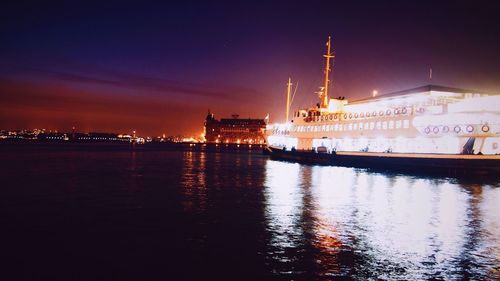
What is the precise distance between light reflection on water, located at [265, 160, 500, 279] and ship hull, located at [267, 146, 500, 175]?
893 centimetres

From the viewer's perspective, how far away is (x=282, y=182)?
3158cm

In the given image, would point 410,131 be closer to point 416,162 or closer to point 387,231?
point 416,162

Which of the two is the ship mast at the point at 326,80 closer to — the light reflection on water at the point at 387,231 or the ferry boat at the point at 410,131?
the ferry boat at the point at 410,131

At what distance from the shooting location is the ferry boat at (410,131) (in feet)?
113

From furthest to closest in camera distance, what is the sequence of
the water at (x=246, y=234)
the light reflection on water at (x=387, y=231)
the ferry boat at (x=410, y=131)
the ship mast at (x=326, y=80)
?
the ship mast at (x=326, y=80) < the ferry boat at (x=410, y=131) < the light reflection on water at (x=387, y=231) < the water at (x=246, y=234)

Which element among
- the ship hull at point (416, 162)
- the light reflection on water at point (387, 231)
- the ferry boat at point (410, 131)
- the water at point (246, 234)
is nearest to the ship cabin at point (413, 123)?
the ferry boat at point (410, 131)

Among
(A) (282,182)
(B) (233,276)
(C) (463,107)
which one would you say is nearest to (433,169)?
(C) (463,107)

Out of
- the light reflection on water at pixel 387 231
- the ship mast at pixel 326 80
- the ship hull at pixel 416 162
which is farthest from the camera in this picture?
Result: the ship mast at pixel 326 80

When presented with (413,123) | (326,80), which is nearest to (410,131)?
(413,123)

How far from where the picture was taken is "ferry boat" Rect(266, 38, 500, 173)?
3441cm

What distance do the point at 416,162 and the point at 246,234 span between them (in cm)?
2996

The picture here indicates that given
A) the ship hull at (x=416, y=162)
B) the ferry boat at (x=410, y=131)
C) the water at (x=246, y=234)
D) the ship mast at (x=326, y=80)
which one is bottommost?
the water at (x=246, y=234)

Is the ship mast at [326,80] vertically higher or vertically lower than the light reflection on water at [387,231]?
higher

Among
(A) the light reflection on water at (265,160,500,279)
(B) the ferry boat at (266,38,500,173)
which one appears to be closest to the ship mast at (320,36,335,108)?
(B) the ferry boat at (266,38,500,173)
